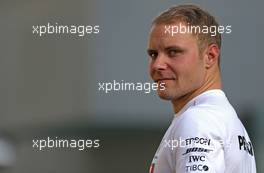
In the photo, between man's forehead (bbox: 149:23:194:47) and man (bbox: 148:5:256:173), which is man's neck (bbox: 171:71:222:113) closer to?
man (bbox: 148:5:256:173)

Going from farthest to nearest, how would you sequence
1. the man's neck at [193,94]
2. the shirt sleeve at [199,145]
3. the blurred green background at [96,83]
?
the blurred green background at [96,83] < the man's neck at [193,94] < the shirt sleeve at [199,145]

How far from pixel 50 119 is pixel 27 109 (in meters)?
0.07

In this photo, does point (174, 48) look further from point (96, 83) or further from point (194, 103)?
point (96, 83)

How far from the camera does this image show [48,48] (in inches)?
72.7

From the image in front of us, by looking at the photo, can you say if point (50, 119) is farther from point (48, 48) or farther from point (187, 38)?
point (187, 38)

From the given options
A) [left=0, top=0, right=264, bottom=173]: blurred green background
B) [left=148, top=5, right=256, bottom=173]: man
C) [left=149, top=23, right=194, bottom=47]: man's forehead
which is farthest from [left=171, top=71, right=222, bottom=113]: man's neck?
[left=0, top=0, right=264, bottom=173]: blurred green background

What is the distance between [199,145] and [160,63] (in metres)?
0.28

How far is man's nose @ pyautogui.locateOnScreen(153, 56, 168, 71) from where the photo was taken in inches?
59.4

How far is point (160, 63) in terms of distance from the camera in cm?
152

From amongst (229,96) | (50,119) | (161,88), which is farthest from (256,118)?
(50,119)

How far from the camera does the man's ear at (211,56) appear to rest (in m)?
1.50

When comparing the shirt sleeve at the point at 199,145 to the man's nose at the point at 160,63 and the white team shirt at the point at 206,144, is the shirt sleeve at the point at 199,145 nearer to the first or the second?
the white team shirt at the point at 206,144

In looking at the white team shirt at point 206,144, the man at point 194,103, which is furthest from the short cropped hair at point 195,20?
the white team shirt at point 206,144

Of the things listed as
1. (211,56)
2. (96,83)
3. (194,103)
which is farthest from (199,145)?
(96,83)
